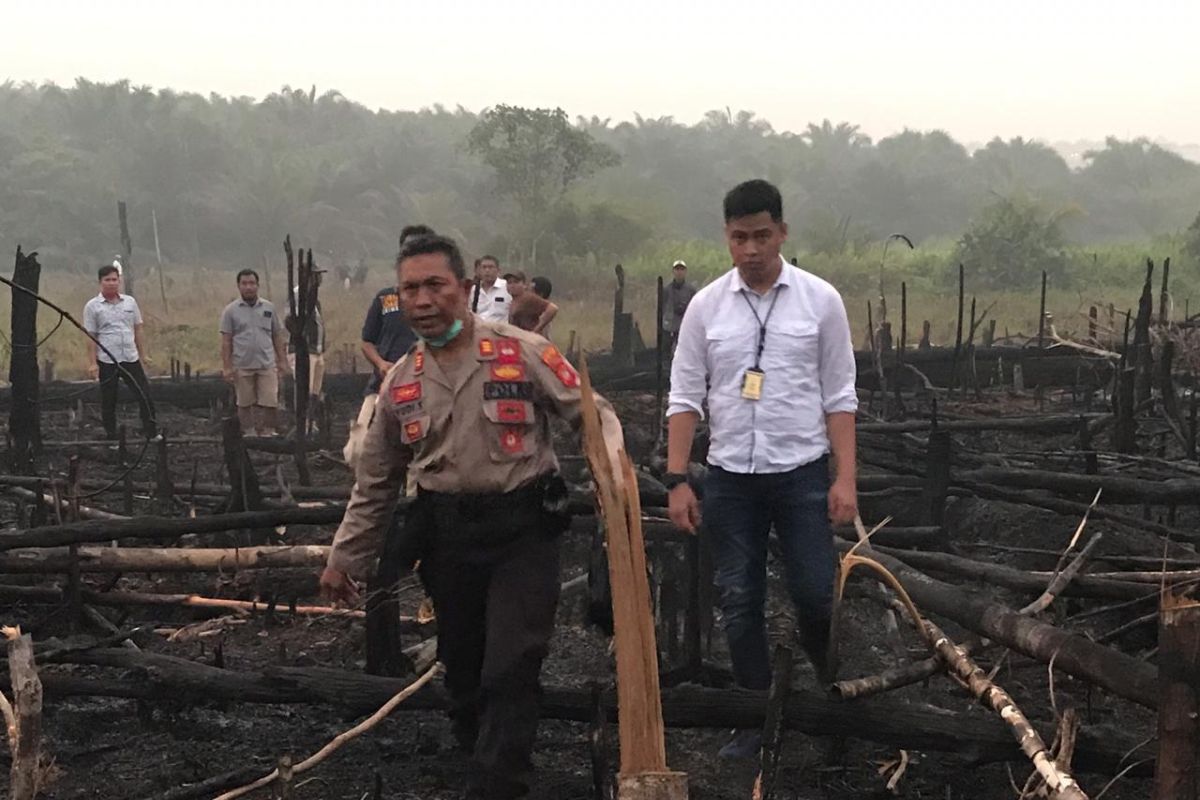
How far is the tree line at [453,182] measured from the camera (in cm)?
5347

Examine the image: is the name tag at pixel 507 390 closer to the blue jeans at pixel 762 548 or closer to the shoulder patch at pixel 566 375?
the shoulder patch at pixel 566 375

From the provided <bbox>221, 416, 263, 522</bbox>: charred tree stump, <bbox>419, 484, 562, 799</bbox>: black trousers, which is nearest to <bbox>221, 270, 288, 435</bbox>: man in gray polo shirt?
<bbox>221, 416, 263, 522</bbox>: charred tree stump

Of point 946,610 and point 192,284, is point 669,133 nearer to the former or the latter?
point 192,284

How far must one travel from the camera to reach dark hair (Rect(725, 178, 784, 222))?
3.88 m

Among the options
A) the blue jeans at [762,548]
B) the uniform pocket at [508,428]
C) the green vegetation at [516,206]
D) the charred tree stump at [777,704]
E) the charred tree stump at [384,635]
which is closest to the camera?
the charred tree stump at [777,704]

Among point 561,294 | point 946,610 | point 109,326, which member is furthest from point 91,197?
point 946,610

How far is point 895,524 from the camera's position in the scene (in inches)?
303

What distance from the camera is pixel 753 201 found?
388cm

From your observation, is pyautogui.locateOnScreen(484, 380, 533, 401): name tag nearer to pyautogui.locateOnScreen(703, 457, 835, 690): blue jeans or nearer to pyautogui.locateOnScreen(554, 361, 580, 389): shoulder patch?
pyautogui.locateOnScreen(554, 361, 580, 389): shoulder patch

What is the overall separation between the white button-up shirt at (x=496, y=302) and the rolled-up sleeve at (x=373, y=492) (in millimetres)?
7040

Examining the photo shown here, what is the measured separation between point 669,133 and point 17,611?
323ft

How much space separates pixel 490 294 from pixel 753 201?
7.25m

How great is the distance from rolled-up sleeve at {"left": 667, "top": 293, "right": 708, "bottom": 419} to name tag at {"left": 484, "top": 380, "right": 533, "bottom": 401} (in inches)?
25.9

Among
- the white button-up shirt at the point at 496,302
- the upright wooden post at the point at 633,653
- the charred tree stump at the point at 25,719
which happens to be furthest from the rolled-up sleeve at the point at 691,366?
the white button-up shirt at the point at 496,302
